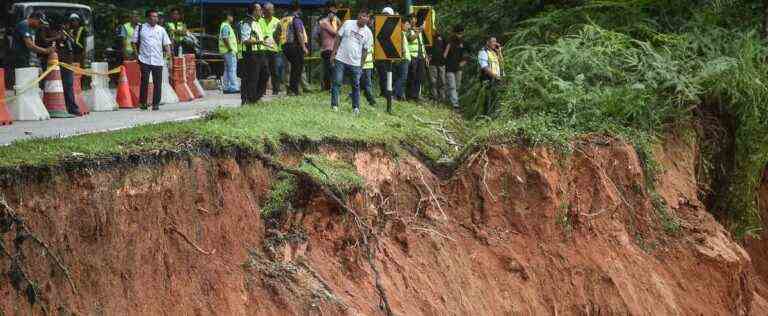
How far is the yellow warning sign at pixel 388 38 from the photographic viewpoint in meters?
18.9

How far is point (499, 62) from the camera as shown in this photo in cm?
2214

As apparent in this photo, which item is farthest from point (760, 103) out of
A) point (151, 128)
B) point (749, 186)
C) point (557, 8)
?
point (151, 128)

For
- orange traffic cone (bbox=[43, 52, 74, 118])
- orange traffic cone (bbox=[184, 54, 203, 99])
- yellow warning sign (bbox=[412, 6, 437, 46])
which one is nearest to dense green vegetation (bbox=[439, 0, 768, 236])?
yellow warning sign (bbox=[412, 6, 437, 46])

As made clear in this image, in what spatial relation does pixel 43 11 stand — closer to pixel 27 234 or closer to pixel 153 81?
pixel 153 81

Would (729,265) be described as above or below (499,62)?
below

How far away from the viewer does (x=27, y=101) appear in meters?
17.8

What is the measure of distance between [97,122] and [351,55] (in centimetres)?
376

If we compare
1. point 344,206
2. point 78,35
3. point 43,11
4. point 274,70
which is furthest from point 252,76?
point 43,11

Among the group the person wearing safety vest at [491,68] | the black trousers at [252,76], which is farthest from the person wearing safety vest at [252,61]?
the person wearing safety vest at [491,68]

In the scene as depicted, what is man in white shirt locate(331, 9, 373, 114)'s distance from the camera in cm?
1773

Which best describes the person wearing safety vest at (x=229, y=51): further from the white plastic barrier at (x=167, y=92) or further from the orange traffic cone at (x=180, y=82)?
the white plastic barrier at (x=167, y=92)

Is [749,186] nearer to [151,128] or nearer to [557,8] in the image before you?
[557,8]

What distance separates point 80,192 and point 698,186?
11.9 meters

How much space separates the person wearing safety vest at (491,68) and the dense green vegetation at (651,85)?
0.77 feet
